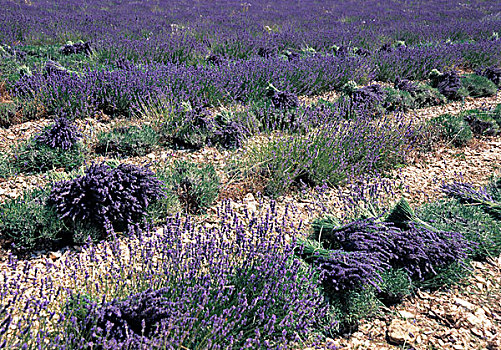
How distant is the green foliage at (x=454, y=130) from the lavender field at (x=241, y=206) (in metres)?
0.03

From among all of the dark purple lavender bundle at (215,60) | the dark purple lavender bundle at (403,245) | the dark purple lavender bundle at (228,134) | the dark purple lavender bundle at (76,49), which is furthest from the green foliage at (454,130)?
the dark purple lavender bundle at (76,49)

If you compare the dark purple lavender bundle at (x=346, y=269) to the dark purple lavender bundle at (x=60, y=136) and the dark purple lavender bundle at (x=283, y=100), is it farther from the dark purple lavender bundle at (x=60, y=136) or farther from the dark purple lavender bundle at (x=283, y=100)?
the dark purple lavender bundle at (x=283, y=100)

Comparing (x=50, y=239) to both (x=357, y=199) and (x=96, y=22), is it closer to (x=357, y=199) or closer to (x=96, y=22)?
(x=357, y=199)

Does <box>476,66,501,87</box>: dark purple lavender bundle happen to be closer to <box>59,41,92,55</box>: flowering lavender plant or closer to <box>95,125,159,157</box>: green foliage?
<box>95,125,159,157</box>: green foliage

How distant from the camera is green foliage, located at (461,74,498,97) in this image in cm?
701

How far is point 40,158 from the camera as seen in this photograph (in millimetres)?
3875

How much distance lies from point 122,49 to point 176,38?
132 cm

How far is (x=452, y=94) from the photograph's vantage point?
22.4ft

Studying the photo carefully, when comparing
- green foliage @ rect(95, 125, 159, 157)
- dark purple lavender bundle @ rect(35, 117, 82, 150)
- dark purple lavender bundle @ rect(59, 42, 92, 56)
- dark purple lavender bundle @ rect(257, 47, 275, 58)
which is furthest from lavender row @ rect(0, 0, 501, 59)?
dark purple lavender bundle @ rect(35, 117, 82, 150)

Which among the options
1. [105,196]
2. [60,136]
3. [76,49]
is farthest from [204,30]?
[105,196]

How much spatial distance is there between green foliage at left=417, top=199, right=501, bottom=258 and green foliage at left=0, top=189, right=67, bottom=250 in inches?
106

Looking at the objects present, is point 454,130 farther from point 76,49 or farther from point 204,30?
point 76,49

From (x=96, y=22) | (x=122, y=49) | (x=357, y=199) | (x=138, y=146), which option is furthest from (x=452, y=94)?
(x=96, y=22)

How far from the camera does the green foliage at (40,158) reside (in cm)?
383
